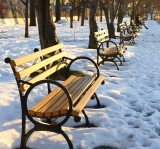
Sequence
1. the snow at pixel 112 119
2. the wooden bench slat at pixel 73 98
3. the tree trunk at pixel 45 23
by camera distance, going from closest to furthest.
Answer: the wooden bench slat at pixel 73 98 → the snow at pixel 112 119 → the tree trunk at pixel 45 23

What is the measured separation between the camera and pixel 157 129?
4684 millimetres

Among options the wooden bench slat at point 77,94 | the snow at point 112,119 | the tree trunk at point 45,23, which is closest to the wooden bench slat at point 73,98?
the wooden bench slat at point 77,94

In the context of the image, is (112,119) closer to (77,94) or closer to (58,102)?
(77,94)

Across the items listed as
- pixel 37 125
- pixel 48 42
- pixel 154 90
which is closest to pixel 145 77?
pixel 154 90

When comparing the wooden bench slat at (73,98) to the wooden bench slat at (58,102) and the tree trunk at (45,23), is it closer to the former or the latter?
the wooden bench slat at (58,102)

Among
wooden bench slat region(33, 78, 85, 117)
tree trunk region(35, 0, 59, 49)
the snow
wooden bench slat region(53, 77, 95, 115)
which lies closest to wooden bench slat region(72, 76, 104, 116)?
wooden bench slat region(53, 77, 95, 115)

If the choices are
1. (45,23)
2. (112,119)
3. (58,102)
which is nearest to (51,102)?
(58,102)

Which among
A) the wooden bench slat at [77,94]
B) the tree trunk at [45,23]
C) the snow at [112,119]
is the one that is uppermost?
the tree trunk at [45,23]

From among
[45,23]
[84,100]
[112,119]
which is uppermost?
[45,23]

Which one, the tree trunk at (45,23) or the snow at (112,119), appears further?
the tree trunk at (45,23)

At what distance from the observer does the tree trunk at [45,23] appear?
23.3ft

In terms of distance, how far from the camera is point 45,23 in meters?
7.17

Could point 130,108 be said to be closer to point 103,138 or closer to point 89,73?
point 103,138

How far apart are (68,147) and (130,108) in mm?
1859
